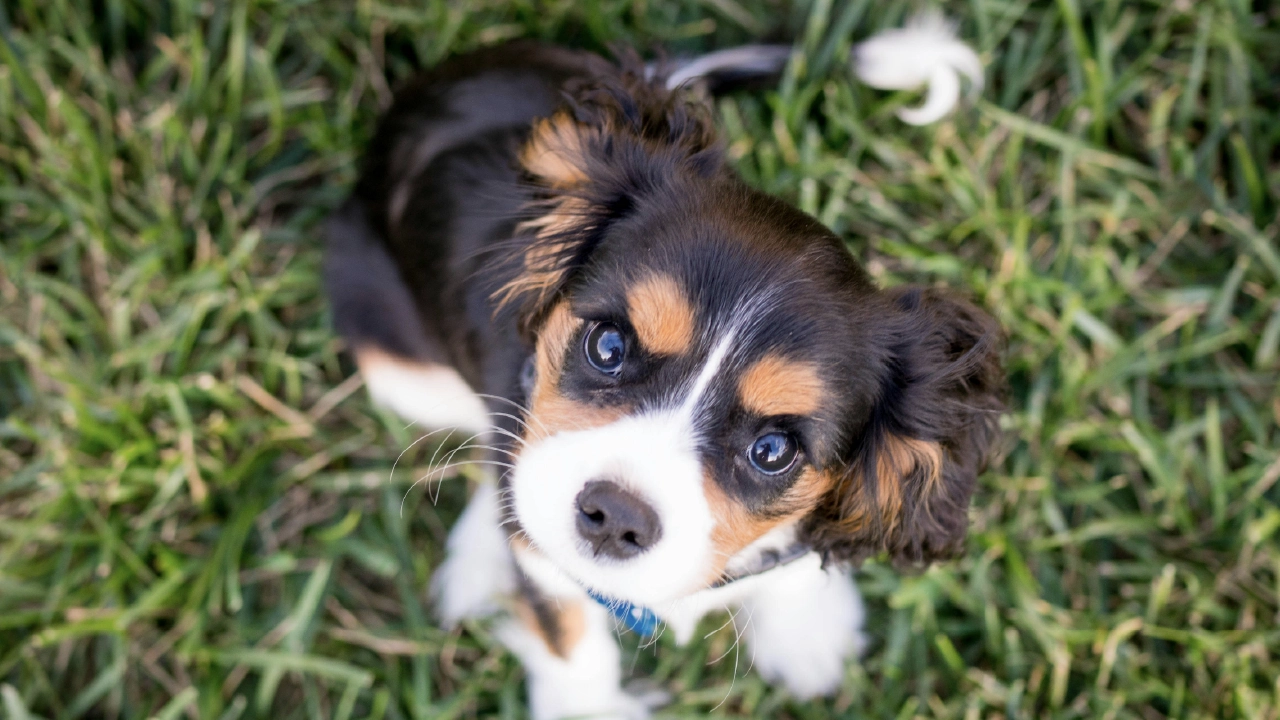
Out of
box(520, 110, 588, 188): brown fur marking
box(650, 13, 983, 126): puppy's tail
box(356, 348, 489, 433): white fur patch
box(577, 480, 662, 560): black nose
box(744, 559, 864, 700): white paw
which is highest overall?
box(520, 110, 588, 188): brown fur marking

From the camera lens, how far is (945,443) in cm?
226

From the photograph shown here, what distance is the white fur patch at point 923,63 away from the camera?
329cm

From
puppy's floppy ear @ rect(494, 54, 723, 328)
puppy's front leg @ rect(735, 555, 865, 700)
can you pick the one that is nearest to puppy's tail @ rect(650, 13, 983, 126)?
puppy's floppy ear @ rect(494, 54, 723, 328)

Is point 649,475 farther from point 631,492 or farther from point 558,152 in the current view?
point 558,152

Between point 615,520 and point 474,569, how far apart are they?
1663 mm

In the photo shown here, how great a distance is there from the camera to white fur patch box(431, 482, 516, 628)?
11.1 feet

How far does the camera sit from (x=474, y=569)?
3.41m

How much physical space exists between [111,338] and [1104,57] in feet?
12.9

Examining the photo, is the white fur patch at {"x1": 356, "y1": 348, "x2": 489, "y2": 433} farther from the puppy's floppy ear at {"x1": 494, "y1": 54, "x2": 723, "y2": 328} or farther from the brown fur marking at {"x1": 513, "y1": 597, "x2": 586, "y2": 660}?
the puppy's floppy ear at {"x1": 494, "y1": 54, "x2": 723, "y2": 328}

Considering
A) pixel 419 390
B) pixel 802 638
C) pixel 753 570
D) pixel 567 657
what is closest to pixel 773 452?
pixel 753 570

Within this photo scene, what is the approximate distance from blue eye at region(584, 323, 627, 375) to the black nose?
1.02 ft

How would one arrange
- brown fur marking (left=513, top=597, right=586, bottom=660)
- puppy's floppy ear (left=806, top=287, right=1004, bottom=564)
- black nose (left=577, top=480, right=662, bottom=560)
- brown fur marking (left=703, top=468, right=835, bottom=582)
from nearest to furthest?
black nose (left=577, top=480, right=662, bottom=560), brown fur marking (left=703, top=468, right=835, bottom=582), puppy's floppy ear (left=806, top=287, right=1004, bottom=564), brown fur marking (left=513, top=597, right=586, bottom=660)

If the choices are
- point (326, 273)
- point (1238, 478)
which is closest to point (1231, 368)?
point (1238, 478)

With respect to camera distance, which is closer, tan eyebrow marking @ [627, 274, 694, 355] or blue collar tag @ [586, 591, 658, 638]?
tan eyebrow marking @ [627, 274, 694, 355]
